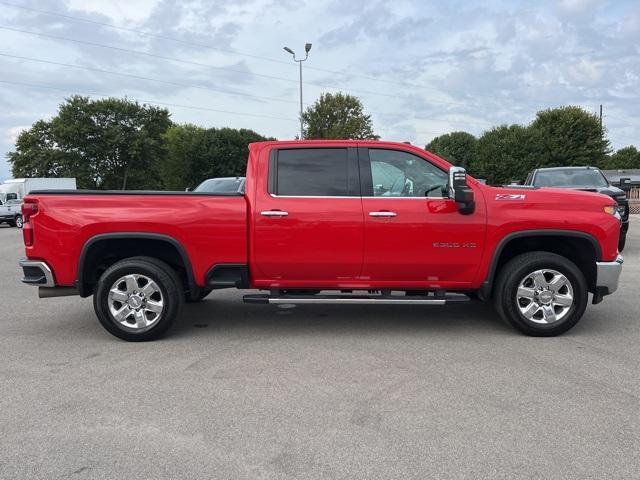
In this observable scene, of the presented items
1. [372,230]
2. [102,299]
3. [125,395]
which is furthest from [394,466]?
[102,299]

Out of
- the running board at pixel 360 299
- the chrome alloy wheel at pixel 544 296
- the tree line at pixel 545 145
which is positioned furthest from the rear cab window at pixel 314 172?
the tree line at pixel 545 145

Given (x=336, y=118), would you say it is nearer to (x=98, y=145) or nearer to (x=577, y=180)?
(x=98, y=145)

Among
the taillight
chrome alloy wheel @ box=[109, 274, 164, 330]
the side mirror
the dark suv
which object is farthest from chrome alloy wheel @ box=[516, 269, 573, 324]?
the dark suv

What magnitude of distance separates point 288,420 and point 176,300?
2.21 m

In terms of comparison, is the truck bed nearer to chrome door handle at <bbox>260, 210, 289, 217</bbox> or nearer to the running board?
chrome door handle at <bbox>260, 210, 289, 217</bbox>

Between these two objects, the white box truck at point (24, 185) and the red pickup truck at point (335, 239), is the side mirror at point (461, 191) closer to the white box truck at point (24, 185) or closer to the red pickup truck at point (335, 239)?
the red pickup truck at point (335, 239)

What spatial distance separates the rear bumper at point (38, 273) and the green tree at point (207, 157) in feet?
180

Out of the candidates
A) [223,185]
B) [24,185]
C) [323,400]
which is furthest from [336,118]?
[323,400]

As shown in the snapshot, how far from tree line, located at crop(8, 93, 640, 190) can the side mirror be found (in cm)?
4221

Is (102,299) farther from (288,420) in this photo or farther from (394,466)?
(394,466)

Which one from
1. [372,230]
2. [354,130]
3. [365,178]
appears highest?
[354,130]

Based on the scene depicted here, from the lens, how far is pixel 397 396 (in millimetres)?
3947

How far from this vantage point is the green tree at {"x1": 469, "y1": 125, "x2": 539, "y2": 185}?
44.9 m

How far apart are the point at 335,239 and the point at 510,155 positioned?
4343 centimetres
